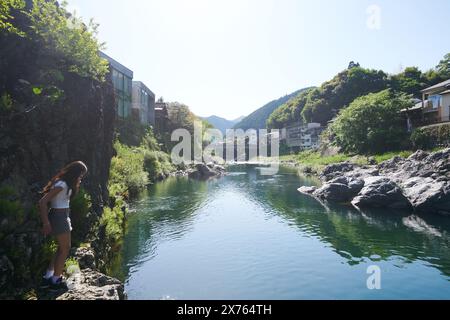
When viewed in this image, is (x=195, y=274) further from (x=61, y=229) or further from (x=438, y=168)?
(x=438, y=168)

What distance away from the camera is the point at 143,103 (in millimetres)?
69625

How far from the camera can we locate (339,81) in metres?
119

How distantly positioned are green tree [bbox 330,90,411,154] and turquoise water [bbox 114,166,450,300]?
31.1 meters

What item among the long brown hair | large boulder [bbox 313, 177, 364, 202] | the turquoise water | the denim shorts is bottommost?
the turquoise water

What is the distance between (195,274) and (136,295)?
3.23 meters

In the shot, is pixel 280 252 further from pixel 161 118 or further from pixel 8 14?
pixel 161 118

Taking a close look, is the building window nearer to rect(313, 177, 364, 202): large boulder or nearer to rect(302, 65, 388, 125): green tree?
rect(313, 177, 364, 202): large boulder

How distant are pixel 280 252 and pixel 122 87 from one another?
47.1 metres

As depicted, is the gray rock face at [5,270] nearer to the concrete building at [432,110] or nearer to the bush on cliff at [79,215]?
the bush on cliff at [79,215]

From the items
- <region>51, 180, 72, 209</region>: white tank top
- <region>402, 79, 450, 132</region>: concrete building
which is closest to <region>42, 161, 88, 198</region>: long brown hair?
<region>51, 180, 72, 209</region>: white tank top

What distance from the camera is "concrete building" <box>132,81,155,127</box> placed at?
6500 centimetres

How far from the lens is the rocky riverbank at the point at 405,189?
95.5ft

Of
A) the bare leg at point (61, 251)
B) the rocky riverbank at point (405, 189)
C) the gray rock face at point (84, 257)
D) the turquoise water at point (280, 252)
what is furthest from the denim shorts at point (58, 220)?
the rocky riverbank at point (405, 189)
